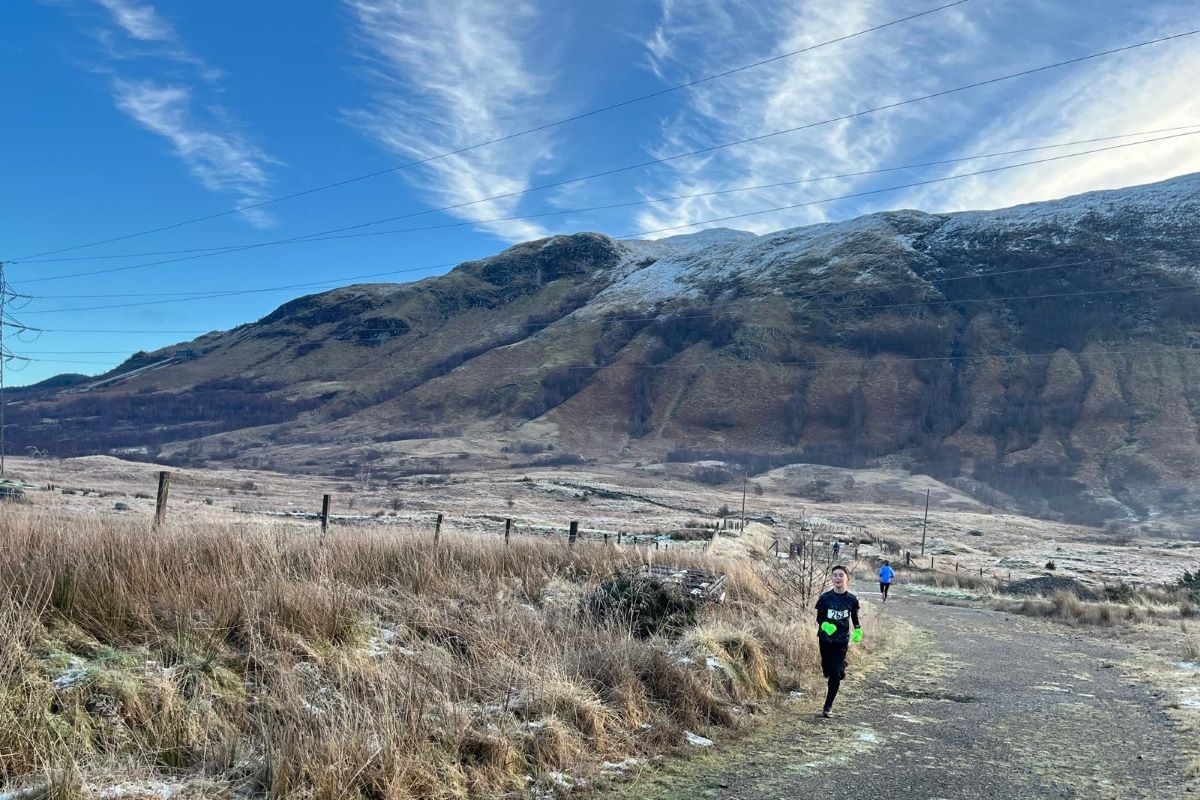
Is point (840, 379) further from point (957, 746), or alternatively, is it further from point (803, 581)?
point (957, 746)

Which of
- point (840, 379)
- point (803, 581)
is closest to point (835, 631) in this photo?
point (803, 581)

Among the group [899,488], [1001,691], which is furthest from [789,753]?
[899,488]

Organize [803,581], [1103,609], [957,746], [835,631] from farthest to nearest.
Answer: [1103,609], [803,581], [835,631], [957,746]

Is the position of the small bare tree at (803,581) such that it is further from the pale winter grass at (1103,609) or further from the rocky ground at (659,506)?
the rocky ground at (659,506)

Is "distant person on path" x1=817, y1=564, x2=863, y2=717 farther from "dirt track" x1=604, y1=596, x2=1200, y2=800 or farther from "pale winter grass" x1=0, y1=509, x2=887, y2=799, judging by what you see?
"pale winter grass" x1=0, y1=509, x2=887, y2=799

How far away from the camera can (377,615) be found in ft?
24.8

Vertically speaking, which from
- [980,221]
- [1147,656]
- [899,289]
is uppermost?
[980,221]

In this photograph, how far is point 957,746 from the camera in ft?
23.5

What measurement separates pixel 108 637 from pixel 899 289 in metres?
161

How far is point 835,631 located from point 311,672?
5.42 metres

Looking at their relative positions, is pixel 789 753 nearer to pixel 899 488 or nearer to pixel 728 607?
pixel 728 607

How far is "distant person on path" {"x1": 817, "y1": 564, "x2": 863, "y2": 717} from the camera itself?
812cm

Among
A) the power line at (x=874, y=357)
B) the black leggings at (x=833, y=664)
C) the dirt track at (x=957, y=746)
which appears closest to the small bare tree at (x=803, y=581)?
the dirt track at (x=957, y=746)

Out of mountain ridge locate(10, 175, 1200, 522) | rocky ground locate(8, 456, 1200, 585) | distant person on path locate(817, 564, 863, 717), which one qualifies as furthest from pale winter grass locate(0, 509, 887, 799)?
mountain ridge locate(10, 175, 1200, 522)
